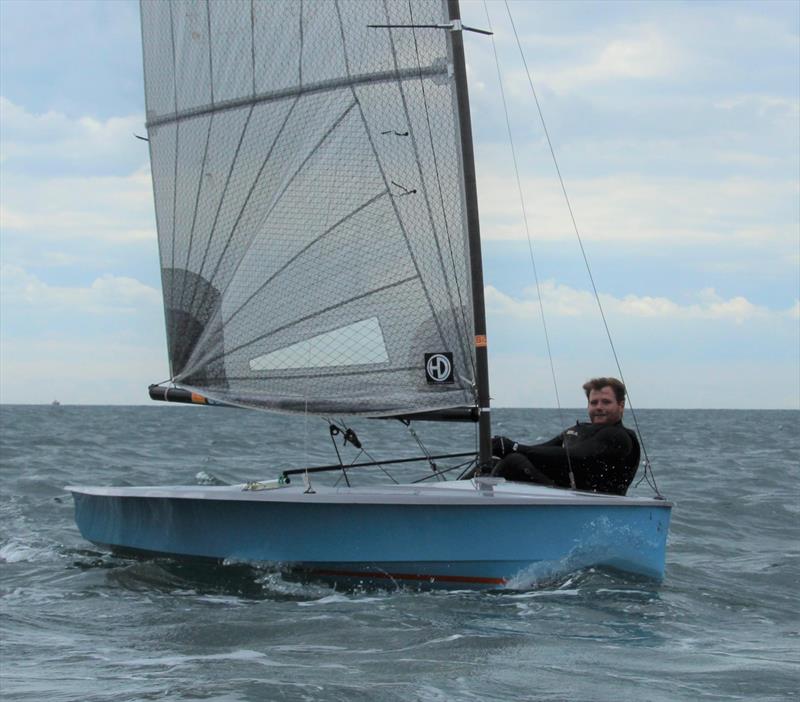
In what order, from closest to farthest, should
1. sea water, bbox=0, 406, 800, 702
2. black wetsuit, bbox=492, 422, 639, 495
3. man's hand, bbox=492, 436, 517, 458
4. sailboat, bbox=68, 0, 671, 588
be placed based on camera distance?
sea water, bbox=0, 406, 800, 702
sailboat, bbox=68, 0, 671, 588
black wetsuit, bbox=492, 422, 639, 495
man's hand, bbox=492, 436, 517, 458

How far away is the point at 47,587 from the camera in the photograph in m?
8.10

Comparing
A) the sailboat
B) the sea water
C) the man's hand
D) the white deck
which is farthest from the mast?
the sea water

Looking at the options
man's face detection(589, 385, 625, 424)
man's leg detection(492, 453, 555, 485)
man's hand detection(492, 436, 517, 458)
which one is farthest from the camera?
man's hand detection(492, 436, 517, 458)

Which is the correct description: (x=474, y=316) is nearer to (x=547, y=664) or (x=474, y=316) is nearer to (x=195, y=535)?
(x=195, y=535)

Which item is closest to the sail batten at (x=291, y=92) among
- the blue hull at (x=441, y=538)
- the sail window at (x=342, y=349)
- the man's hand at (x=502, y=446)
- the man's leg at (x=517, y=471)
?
the sail window at (x=342, y=349)

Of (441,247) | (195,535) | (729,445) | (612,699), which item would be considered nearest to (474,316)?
(441,247)

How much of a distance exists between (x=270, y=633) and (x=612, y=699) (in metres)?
1.97

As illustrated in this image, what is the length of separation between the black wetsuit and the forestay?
1.73 feet

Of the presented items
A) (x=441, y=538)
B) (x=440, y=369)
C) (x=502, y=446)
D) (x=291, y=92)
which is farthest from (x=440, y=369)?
(x=291, y=92)

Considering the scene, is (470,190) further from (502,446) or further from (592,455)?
(592,455)

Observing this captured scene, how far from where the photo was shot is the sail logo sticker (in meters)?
8.19

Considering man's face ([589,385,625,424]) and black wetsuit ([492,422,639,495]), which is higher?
man's face ([589,385,625,424])

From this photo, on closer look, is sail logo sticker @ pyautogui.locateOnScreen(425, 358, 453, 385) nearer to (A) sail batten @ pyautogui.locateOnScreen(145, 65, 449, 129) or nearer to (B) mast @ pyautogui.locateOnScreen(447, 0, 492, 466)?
(B) mast @ pyautogui.locateOnScreen(447, 0, 492, 466)

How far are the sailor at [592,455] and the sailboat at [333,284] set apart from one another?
0.72ft
